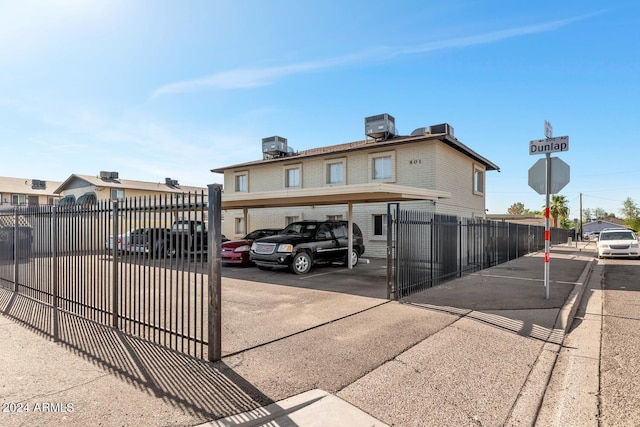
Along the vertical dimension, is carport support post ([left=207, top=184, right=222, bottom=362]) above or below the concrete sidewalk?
above

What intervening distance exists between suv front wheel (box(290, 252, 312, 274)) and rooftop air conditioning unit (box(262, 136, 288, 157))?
47.4 feet

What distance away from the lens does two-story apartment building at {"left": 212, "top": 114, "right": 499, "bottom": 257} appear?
15.6m

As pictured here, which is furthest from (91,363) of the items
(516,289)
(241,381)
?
(516,289)

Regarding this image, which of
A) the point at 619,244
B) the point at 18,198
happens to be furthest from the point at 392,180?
the point at 18,198

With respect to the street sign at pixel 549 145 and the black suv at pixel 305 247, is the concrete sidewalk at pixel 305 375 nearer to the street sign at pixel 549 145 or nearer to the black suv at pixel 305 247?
the street sign at pixel 549 145

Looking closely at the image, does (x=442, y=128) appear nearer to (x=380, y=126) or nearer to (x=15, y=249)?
(x=380, y=126)

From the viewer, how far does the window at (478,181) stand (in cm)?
2005

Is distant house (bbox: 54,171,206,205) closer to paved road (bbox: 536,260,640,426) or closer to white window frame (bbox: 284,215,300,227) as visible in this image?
white window frame (bbox: 284,215,300,227)

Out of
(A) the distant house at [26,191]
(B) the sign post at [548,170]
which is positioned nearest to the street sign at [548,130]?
(B) the sign post at [548,170]

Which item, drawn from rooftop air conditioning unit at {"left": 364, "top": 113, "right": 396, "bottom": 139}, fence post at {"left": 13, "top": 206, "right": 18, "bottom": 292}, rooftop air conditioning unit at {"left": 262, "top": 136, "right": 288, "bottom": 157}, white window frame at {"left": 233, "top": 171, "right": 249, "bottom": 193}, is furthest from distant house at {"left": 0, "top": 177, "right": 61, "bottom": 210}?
fence post at {"left": 13, "top": 206, "right": 18, "bottom": 292}

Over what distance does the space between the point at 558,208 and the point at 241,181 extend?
44955mm

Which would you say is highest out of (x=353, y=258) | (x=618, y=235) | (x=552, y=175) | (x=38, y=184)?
(x=38, y=184)

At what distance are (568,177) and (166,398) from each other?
836 centimetres

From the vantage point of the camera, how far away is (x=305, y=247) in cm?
1161
